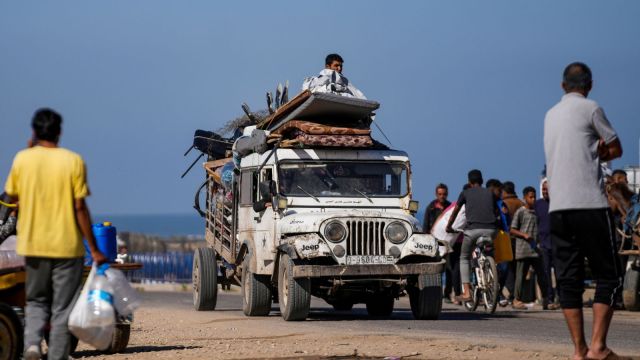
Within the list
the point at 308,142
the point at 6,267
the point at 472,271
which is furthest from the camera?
the point at 472,271

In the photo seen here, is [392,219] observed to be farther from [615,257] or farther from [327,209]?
[615,257]

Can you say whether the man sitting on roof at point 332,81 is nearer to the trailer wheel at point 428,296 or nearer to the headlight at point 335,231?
the headlight at point 335,231

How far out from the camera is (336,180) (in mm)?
17797

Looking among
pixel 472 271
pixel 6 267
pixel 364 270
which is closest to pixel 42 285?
pixel 6 267

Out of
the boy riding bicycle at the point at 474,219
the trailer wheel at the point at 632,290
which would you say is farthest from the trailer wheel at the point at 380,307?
the trailer wheel at the point at 632,290

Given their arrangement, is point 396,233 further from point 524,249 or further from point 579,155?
point 579,155

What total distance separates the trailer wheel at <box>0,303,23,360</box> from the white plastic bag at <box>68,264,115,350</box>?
45.9 inches

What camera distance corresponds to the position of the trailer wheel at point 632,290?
62.6 ft

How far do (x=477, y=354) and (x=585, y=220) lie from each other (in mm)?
2623

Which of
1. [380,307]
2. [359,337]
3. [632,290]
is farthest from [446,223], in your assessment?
[359,337]

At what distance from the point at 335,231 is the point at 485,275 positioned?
11.0 ft

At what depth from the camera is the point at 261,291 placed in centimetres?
1825

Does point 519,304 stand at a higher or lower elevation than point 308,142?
lower

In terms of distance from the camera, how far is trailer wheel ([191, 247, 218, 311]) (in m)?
20.7
